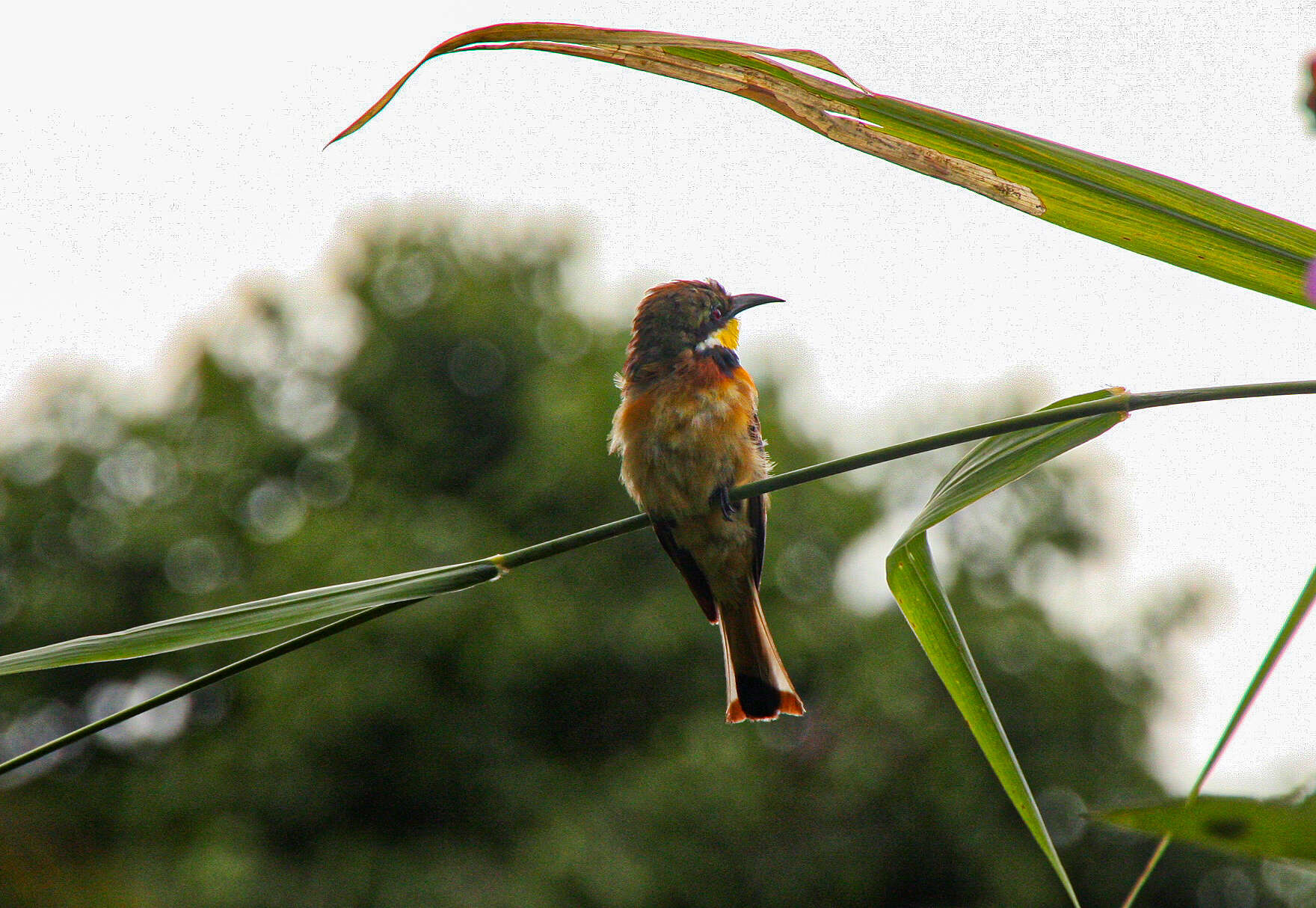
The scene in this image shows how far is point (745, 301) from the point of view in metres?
3.79

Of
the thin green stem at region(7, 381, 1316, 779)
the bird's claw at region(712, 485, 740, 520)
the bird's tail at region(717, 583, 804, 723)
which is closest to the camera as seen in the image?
the thin green stem at region(7, 381, 1316, 779)

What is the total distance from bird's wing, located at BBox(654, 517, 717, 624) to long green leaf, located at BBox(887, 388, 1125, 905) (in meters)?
1.68

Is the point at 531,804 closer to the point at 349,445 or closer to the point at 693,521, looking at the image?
the point at 349,445

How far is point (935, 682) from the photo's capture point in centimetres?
1622

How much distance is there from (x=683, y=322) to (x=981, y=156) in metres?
A: 2.18

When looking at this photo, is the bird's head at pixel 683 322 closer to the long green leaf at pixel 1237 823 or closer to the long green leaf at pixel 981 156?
the long green leaf at pixel 981 156

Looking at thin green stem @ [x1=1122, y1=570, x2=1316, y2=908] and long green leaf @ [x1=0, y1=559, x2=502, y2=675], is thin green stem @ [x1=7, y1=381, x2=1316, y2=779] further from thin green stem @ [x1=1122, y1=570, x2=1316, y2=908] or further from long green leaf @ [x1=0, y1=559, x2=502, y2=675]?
thin green stem @ [x1=1122, y1=570, x2=1316, y2=908]

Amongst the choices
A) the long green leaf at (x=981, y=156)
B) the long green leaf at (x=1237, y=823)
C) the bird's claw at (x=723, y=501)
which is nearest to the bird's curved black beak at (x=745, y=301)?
the bird's claw at (x=723, y=501)

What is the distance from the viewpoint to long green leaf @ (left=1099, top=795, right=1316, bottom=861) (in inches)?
17.3

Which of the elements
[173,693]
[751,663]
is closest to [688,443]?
[751,663]

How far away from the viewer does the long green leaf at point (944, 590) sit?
1.40m

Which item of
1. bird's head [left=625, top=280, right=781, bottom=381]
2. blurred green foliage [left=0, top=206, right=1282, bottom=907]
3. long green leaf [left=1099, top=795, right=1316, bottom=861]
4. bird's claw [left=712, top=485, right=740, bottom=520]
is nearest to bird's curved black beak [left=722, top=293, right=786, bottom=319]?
bird's head [left=625, top=280, right=781, bottom=381]

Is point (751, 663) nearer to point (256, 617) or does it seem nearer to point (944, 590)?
point (944, 590)

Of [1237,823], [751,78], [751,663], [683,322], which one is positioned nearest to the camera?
[1237,823]
